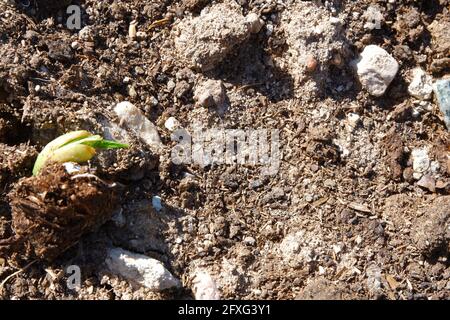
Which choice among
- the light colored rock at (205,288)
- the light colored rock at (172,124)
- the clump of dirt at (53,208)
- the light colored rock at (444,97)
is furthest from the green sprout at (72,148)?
the light colored rock at (444,97)

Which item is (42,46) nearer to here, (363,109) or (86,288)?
(86,288)

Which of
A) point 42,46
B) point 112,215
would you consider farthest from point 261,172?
point 42,46

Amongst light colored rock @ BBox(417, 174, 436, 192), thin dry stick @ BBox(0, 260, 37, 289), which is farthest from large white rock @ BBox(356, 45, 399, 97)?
thin dry stick @ BBox(0, 260, 37, 289)

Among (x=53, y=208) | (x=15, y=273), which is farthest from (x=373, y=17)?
(x=15, y=273)

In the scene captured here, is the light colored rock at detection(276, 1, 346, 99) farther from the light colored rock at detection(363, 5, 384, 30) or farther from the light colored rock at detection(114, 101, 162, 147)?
the light colored rock at detection(114, 101, 162, 147)

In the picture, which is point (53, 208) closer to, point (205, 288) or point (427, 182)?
point (205, 288)

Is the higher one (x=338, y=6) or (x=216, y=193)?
(x=338, y=6)

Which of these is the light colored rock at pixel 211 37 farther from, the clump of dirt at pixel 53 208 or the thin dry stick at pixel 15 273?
the thin dry stick at pixel 15 273
